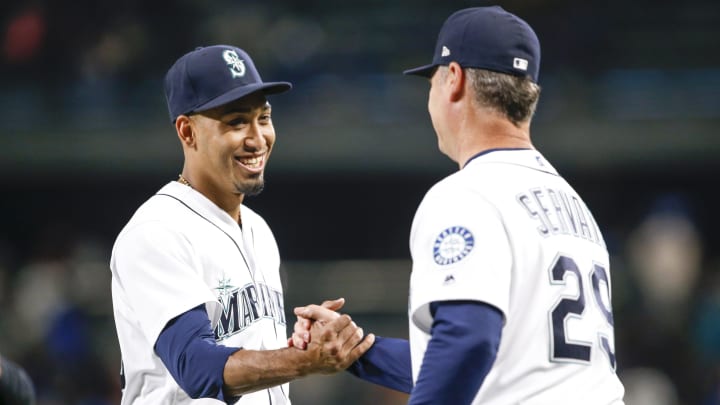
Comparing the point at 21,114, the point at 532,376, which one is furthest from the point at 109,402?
the point at 532,376

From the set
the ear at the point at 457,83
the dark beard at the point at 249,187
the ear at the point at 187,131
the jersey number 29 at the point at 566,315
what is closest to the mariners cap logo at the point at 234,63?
the ear at the point at 187,131

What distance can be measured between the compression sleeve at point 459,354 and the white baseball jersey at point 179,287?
1.03 m

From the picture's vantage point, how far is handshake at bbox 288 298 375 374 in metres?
3.65

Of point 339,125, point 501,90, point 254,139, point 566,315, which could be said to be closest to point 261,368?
point 254,139

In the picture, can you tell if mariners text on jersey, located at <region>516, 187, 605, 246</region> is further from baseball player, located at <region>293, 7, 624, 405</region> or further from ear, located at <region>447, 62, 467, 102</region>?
ear, located at <region>447, 62, 467, 102</region>

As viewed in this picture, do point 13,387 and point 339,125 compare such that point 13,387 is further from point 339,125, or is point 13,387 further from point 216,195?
point 339,125

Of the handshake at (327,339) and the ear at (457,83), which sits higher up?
the ear at (457,83)

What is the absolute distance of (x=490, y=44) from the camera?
331 centimetres

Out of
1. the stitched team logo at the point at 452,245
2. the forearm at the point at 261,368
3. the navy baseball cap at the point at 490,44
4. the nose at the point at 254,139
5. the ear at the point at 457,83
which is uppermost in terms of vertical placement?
the navy baseball cap at the point at 490,44

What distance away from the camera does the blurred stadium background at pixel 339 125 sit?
40.7 ft

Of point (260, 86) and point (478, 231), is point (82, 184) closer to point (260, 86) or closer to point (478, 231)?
point (260, 86)

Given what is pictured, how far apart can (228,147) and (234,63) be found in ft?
1.02

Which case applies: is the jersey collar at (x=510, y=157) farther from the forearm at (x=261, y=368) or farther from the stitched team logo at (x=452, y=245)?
the forearm at (x=261, y=368)

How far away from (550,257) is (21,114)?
35.2ft
